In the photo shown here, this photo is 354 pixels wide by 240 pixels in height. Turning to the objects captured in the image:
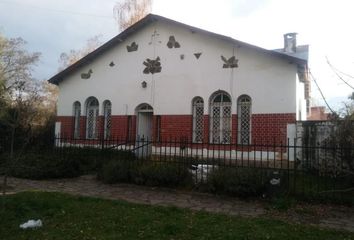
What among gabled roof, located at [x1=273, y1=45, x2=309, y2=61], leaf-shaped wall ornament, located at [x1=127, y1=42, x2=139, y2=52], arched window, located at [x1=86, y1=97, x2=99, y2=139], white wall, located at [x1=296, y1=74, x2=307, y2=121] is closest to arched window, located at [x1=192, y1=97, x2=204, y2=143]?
white wall, located at [x1=296, y1=74, x2=307, y2=121]

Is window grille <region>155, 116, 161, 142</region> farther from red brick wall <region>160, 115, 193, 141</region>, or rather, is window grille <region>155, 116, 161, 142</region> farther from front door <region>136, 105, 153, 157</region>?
front door <region>136, 105, 153, 157</region>

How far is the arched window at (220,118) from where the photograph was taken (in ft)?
49.6

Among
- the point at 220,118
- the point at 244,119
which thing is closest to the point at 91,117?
the point at 220,118

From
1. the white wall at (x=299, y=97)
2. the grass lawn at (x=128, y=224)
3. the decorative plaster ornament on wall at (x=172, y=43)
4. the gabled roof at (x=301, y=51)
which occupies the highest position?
the gabled roof at (x=301, y=51)

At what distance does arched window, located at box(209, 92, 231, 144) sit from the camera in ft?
49.6

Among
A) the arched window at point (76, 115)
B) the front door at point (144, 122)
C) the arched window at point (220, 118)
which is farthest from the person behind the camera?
the arched window at point (76, 115)

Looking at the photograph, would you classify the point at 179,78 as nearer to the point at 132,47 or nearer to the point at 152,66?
the point at 152,66

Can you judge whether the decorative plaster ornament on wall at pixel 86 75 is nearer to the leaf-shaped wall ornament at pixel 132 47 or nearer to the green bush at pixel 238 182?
the leaf-shaped wall ornament at pixel 132 47

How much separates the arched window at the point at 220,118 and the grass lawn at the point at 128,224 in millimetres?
7791

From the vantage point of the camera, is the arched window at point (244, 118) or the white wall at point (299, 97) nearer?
the white wall at point (299, 97)

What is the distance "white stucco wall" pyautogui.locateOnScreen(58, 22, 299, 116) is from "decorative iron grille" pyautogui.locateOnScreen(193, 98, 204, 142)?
33 cm

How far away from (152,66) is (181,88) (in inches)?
76.8

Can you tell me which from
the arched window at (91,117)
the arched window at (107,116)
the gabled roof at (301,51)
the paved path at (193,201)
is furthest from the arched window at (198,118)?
the gabled roof at (301,51)

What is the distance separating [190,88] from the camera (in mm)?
15930
